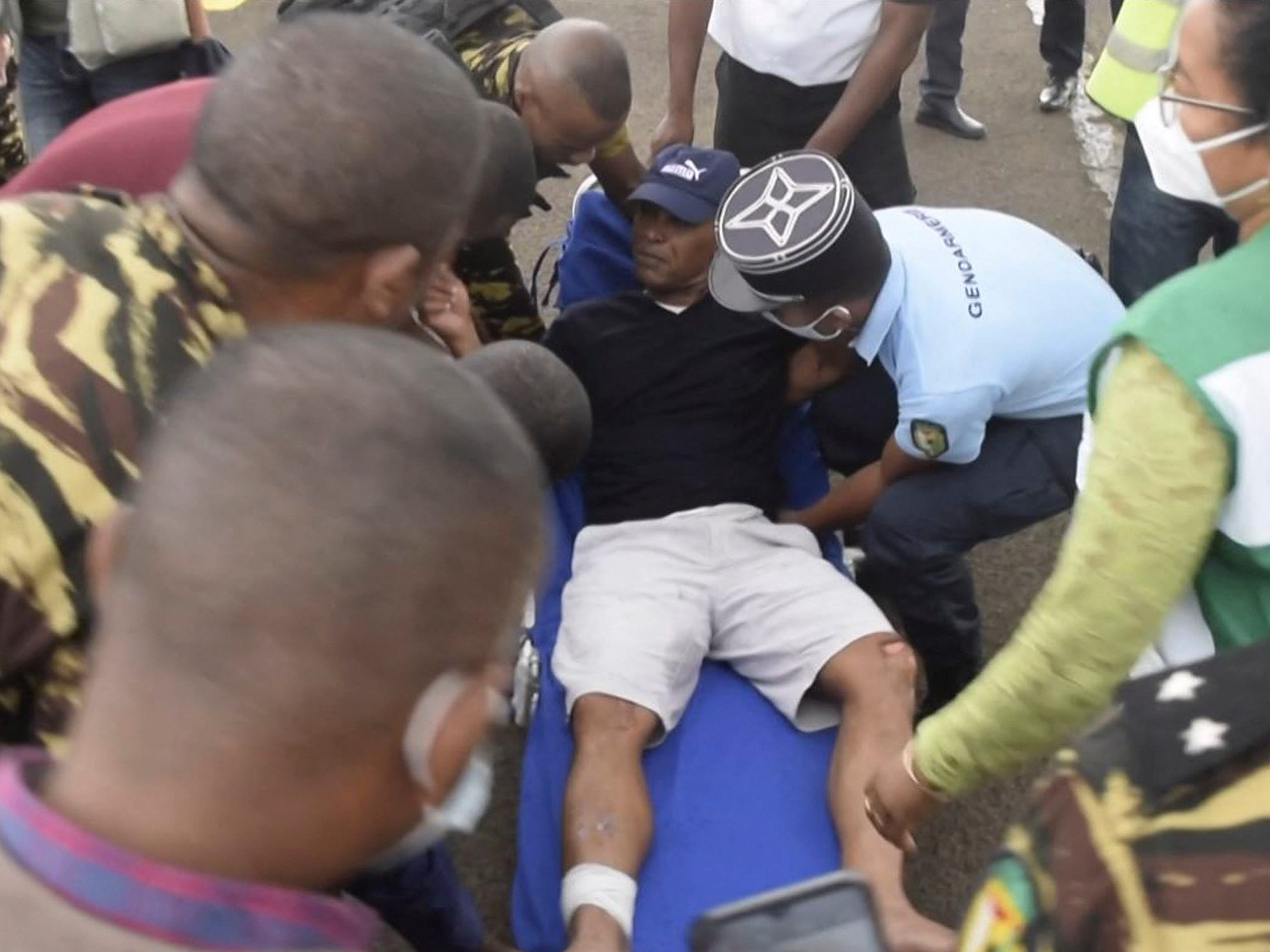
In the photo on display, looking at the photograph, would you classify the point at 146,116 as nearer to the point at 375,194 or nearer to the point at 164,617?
the point at 375,194

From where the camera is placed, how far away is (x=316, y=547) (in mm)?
801

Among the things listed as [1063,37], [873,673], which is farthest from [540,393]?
[1063,37]

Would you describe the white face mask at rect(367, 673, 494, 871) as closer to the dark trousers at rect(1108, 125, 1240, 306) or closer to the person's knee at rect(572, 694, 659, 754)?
the person's knee at rect(572, 694, 659, 754)

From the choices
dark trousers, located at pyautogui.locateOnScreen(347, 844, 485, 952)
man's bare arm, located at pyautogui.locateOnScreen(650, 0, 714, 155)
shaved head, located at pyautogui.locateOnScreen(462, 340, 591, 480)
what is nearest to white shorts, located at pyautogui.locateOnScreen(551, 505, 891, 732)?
shaved head, located at pyautogui.locateOnScreen(462, 340, 591, 480)

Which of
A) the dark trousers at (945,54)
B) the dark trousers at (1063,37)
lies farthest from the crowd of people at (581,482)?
the dark trousers at (1063,37)

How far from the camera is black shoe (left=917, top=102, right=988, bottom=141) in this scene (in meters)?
4.98

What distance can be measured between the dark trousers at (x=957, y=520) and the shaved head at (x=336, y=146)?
50.5 inches

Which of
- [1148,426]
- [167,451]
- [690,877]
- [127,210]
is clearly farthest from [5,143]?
[1148,426]

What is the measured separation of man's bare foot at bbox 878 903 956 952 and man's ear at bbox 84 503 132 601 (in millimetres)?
1293

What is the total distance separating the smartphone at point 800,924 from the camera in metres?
0.91

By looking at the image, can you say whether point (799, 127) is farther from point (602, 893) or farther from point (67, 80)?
point (602, 893)

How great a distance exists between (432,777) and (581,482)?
2.00 metres

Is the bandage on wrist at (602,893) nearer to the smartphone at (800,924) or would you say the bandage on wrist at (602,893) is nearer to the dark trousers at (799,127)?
the smartphone at (800,924)

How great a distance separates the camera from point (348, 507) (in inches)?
32.2
